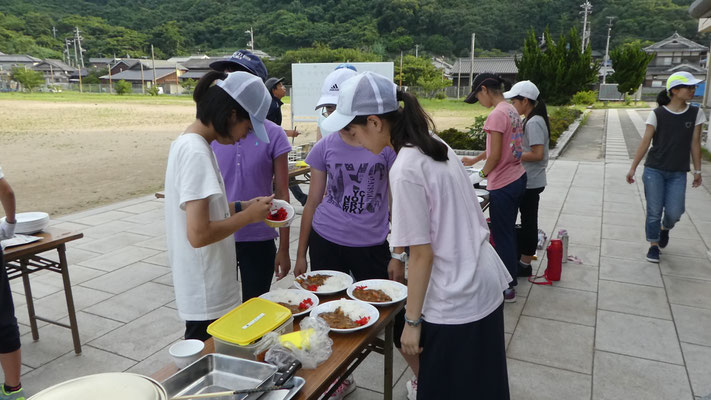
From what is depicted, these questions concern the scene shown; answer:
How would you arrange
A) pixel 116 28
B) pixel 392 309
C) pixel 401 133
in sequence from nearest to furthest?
pixel 401 133, pixel 392 309, pixel 116 28

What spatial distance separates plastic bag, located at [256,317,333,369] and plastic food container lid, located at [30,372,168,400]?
40 centimetres

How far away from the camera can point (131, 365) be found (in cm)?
304

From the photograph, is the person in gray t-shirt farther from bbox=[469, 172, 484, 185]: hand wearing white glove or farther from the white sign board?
the white sign board

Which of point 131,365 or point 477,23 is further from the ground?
point 477,23

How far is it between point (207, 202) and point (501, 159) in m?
2.43

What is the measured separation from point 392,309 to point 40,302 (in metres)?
3.48

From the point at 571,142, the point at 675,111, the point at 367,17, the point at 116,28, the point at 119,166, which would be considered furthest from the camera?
the point at 116,28

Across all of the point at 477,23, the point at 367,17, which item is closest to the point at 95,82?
the point at 367,17

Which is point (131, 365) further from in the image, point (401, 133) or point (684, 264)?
point (684, 264)

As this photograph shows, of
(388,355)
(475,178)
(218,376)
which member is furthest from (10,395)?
(475,178)

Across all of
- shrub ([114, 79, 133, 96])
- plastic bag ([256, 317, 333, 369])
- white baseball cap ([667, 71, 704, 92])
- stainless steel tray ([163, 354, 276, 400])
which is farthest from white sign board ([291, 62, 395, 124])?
shrub ([114, 79, 133, 96])

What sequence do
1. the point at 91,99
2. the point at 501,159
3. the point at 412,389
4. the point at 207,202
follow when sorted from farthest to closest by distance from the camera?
the point at 91,99, the point at 501,159, the point at 412,389, the point at 207,202

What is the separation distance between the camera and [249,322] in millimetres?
1633

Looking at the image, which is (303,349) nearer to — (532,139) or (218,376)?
(218,376)
